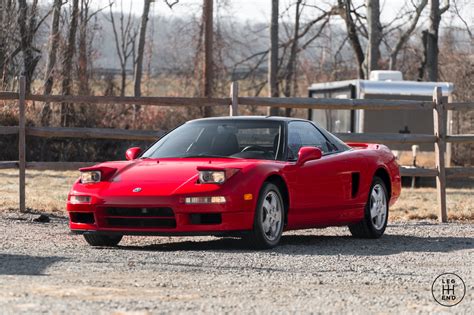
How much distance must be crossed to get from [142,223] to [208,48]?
23411mm

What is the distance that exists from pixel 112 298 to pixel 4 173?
2003 cm

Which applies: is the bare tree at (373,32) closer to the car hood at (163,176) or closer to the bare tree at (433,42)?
the bare tree at (433,42)

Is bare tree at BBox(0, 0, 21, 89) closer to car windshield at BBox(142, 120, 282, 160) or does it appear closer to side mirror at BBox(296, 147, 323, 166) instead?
car windshield at BBox(142, 120, 282, 160)

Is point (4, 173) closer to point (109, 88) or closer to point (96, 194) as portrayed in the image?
point (109, 88)

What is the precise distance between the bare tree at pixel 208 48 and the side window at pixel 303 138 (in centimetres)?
1949

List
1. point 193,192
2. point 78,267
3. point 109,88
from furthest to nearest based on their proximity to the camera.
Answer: point 109,88, point 193,192, point 78,267

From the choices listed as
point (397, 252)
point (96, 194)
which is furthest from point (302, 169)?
point (96, 194)

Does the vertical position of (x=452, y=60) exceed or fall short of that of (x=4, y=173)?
it exceeds it

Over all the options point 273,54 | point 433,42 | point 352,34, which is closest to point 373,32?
point 433,42

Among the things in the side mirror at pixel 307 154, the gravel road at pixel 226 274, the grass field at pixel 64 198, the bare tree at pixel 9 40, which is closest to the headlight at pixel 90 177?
the gravel road at pixel 226 274

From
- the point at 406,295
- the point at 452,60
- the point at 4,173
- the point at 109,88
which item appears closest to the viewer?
the point at 406,295

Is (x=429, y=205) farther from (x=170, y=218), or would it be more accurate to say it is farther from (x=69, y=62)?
(x=69, y=62)

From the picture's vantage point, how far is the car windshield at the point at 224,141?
11.5 metres

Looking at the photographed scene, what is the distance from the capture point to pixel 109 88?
115 ft
